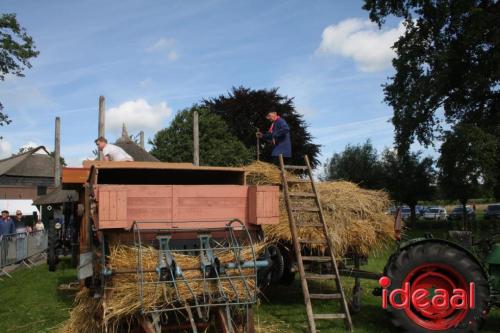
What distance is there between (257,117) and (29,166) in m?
25.4

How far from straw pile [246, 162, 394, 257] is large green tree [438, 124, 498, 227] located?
44.4 ft

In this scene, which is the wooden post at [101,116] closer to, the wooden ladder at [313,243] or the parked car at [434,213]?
the wooden ladder at [313,243]

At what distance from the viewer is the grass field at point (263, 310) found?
6734 millimetres

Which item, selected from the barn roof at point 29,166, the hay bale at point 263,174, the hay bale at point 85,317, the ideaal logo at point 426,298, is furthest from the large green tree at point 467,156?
the barn roof at point 29,166

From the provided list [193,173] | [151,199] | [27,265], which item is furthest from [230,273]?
[27,265]

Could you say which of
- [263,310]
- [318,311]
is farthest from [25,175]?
[318,311]

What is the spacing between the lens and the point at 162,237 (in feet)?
16.4

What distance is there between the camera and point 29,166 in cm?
4725

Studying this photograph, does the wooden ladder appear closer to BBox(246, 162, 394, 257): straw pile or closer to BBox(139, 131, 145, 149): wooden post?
BBox(246, 162, 394, 257): straw pile

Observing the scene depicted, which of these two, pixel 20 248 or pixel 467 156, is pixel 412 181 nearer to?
pixel 467 156

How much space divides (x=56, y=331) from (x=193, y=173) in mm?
2620

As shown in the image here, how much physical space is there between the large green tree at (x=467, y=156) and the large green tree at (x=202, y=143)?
10576mm

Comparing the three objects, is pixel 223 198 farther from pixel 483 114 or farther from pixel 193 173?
pixel 483 114

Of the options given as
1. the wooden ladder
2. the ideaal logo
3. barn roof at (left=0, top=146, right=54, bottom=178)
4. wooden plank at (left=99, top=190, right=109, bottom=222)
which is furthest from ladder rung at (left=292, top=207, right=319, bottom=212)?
barn roof at (left=0, top=146, right=54, bottom=178)
